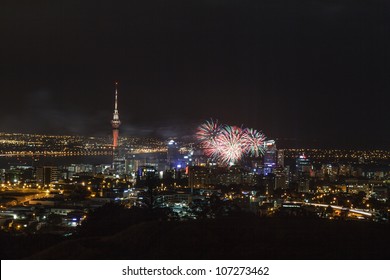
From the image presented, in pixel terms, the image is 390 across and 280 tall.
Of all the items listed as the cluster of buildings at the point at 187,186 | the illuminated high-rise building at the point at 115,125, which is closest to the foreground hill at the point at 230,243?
the cluster of buildings at the point at 187,186

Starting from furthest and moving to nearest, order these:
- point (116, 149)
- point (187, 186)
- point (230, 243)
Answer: point (116, 149) → point (187, 186) → point (230, 243)

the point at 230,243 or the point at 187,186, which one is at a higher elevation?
the point at 187,186

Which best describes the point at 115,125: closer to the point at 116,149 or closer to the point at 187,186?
the point at 116,149

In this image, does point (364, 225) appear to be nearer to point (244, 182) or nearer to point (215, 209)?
point (215, 209)

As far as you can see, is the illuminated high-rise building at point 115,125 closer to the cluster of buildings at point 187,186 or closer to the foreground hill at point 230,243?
the cluster of buildings at point 187,186

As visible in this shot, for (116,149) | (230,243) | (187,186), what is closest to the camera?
(230,243)

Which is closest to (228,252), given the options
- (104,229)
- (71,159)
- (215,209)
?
(104,229)

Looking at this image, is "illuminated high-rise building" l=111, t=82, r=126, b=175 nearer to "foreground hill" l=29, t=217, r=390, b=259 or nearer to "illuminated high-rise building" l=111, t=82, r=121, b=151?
"illuminated high-rise building" l=111, t=82, r=121, b=151

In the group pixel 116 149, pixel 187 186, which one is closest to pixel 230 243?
pixel 187 186

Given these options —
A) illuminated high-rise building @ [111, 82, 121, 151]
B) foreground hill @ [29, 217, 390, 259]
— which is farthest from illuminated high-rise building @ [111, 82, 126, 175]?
foreground hill @ [29, 217, 390, 259]

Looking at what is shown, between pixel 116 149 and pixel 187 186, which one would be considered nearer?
pixel 187 186
